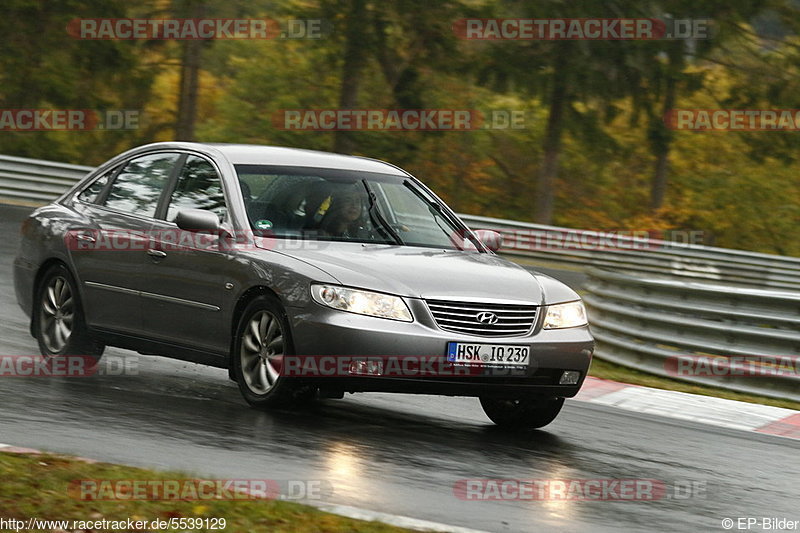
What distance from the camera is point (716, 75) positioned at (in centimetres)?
4128

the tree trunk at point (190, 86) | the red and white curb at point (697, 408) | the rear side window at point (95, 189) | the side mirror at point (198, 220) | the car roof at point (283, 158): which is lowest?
the red and white curb at point (697, 408)

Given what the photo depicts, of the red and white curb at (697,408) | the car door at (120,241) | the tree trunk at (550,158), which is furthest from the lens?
the tree trunk at (550,158)

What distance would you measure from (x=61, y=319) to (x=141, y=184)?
3.93ft

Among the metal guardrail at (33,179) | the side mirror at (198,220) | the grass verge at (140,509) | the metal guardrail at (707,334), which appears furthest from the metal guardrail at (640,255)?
the grass verge at (140,509)

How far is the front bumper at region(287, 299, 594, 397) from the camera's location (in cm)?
800

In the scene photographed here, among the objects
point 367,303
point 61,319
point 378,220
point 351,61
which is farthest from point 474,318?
point 351,61

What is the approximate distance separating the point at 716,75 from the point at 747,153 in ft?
10.1

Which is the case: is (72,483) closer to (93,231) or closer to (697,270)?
(93,231)

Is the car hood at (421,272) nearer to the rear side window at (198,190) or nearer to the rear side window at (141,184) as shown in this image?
the rear side window at (198,190)

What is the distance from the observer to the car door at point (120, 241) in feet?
31.3

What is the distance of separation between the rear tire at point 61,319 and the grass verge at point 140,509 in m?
3.84

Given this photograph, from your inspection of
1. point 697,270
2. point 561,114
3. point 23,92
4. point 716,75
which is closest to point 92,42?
point 23,92

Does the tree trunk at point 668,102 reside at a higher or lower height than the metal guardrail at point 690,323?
higher

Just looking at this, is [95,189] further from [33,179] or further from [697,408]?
[33,179]
